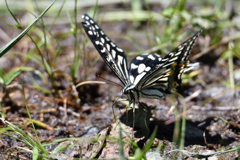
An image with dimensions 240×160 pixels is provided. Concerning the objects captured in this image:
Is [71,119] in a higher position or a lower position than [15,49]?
lower

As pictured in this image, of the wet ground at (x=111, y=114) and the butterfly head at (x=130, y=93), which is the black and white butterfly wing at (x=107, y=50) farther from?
the wet ground at (x=111, y=114)

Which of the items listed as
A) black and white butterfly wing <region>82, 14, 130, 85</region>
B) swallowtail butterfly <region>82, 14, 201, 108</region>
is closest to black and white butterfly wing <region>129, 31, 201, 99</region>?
swallowtail butterfly <region>82, 14, 201, 108</region>

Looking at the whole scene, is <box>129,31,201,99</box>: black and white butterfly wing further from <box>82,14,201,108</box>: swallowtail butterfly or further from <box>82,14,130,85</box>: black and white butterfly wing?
<box>82,14,130,85</box>: black and white butterfly wing

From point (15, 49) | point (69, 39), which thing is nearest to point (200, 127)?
point (69, 39)

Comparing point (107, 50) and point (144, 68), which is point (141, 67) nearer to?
point (144, 68)

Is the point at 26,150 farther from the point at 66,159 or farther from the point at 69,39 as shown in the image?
the point at 69,39

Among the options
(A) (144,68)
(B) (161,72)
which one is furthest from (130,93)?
(A) (144,68)
